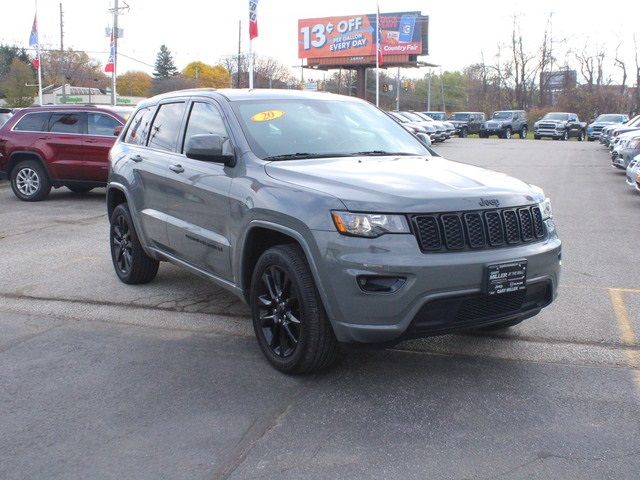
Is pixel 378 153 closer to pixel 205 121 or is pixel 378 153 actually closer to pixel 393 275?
pixel 205 121

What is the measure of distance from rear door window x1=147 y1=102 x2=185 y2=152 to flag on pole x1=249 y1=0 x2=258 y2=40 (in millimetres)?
18212

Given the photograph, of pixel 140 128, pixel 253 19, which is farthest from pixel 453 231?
pixel 253 19

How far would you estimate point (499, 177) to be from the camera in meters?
4.79

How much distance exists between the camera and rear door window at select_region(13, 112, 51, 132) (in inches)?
551

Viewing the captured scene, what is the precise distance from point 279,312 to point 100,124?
1012 cm

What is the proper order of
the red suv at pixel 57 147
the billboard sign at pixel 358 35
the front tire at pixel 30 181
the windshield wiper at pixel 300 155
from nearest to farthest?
1. the windshield wiper at pixel 300 155
2. the red suv at pixel 57 147
3. the front tire at pixel 30 181
4. the billboard sign at pixel 358 35

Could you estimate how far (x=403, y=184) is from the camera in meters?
4.29

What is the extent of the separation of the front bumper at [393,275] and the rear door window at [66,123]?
35.5ft

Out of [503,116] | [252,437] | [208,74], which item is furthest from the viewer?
[208,74]

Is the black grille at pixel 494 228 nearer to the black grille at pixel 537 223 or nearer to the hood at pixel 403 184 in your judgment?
the hood at pixel 403 184

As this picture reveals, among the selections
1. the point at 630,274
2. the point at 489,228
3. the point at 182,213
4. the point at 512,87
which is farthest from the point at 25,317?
the point at 512,87

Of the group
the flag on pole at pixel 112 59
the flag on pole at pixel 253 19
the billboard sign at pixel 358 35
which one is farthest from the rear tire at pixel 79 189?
the billboard sign at pixel 358 35

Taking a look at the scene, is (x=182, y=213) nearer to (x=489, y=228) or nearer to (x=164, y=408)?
(x=164, y=408)

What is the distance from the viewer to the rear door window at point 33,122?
551 inches
